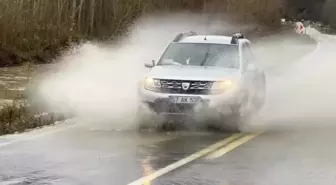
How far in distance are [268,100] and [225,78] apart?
16.9 feet

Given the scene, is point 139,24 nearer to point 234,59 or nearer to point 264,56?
point 264,56

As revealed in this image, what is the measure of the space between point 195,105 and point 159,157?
285cm

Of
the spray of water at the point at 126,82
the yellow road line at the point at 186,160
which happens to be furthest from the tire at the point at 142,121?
the yellow road line at the point at 186,160

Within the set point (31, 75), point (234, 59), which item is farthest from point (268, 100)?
point (31, 75)

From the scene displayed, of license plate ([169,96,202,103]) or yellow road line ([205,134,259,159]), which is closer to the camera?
yellow road line ([205,134,259,159])

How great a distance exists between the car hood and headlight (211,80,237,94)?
0.10m

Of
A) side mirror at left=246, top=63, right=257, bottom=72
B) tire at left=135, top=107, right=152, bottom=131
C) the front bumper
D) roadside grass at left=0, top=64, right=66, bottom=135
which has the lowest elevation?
roadside grass at left=0, top=64, right=66, bottom=135

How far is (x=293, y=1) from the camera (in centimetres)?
10894

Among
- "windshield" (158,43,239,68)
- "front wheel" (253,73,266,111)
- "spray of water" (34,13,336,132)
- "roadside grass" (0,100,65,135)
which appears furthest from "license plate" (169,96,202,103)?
"roadside grass" (0,100,65,135)

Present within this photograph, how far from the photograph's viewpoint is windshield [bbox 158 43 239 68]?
1487cm

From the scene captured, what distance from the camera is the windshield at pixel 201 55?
14867 millimetres

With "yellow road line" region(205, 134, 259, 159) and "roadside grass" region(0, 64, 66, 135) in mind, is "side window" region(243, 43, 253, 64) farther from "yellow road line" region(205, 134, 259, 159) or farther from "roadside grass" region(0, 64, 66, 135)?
"roadside grass" region(0, 64, 66, 135)

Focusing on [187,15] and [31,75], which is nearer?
[31,75]

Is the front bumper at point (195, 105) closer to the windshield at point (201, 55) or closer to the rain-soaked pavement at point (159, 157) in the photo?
the rain-soaked pavement at point (159, 157)
